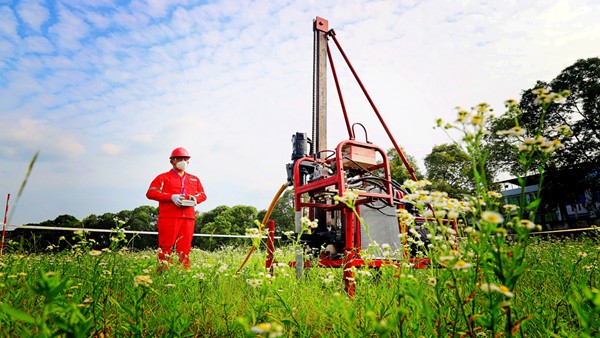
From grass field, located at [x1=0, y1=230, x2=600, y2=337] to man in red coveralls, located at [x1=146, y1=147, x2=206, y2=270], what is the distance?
186cm

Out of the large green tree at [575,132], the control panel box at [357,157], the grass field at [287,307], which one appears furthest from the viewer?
the large green tree at [575,132]

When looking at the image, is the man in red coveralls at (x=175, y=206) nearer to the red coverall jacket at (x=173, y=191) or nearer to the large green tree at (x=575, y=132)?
the red coverall jacket at (x=173, y=191)

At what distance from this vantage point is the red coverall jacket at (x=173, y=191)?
5.71 m

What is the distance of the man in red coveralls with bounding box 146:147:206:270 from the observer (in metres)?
5.61

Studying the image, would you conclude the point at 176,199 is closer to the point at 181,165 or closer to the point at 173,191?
the point at 173,191

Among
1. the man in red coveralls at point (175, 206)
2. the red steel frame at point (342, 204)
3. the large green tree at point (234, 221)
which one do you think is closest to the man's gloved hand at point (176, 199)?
the man in red coveralls at point (175, 206)

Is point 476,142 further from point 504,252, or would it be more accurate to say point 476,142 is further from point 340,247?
point 340,247

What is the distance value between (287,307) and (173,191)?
4.60 m

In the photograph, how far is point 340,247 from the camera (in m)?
4.86

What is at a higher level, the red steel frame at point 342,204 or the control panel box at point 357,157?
the control panel box at point 357,157

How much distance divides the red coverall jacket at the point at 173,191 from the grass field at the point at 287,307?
197 centimetres

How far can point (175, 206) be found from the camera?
574 centimetres

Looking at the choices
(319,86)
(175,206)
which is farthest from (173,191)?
(319,86)

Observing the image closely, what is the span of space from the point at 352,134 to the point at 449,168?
22423mm
